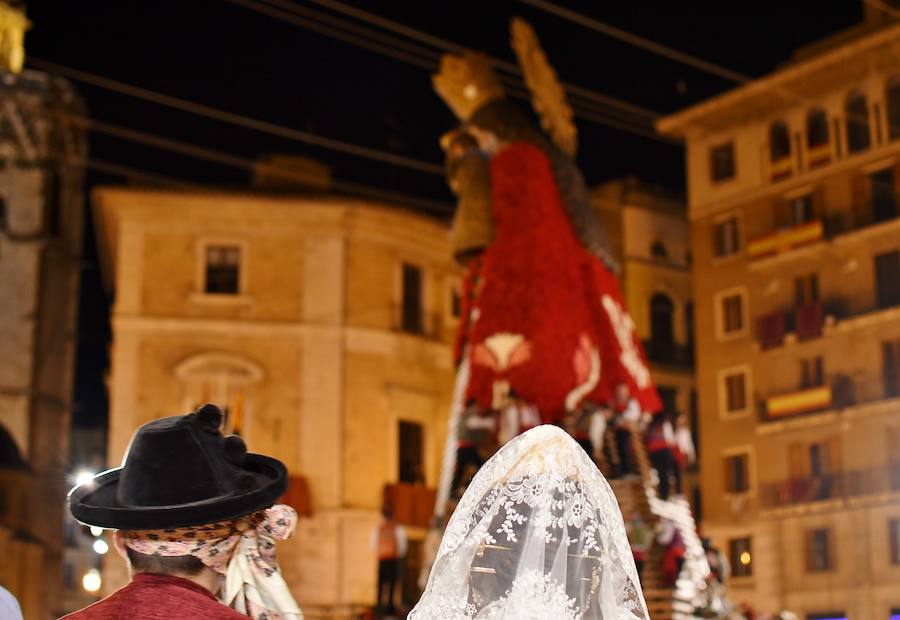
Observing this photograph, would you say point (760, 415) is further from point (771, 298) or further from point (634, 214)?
point (634, 214)

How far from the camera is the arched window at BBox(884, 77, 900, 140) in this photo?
25.1m

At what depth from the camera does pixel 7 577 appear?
32281 mm

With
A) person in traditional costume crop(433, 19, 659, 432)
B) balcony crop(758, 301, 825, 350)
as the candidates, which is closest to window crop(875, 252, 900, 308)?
balcony crop(758, 301, 825, 350)

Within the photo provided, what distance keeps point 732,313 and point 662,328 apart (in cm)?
227

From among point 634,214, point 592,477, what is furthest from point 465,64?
point 634,214

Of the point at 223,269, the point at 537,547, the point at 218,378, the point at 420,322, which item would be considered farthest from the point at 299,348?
the point at 537,547

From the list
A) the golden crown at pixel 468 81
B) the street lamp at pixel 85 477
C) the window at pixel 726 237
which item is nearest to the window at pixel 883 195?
the window at pixel 726 237

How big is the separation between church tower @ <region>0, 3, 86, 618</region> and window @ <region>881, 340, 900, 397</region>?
20.2m

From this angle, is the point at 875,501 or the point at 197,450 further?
the point at 875,501

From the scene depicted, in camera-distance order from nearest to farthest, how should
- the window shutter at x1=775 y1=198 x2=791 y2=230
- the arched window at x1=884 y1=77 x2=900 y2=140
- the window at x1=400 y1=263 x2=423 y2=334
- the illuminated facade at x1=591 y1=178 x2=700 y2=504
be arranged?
the arched window at x1=884 y1=77 x2=900 y2=140 < the window shutter at x1=775 y1=198 x2=791 y2=230 < the window at x1=400 y1=263 x2=423 y2=334 < the illuminated facade at x1=591 y1=178 x2=700 y2=504

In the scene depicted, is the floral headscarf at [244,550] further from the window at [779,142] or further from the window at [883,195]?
the window at [779,142]

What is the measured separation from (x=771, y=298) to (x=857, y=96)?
208 inches

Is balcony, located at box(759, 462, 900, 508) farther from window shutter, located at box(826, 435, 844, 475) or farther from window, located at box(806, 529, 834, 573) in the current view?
window, located at box(806, 529, 834, 573)

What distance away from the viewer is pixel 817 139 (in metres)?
29.1
